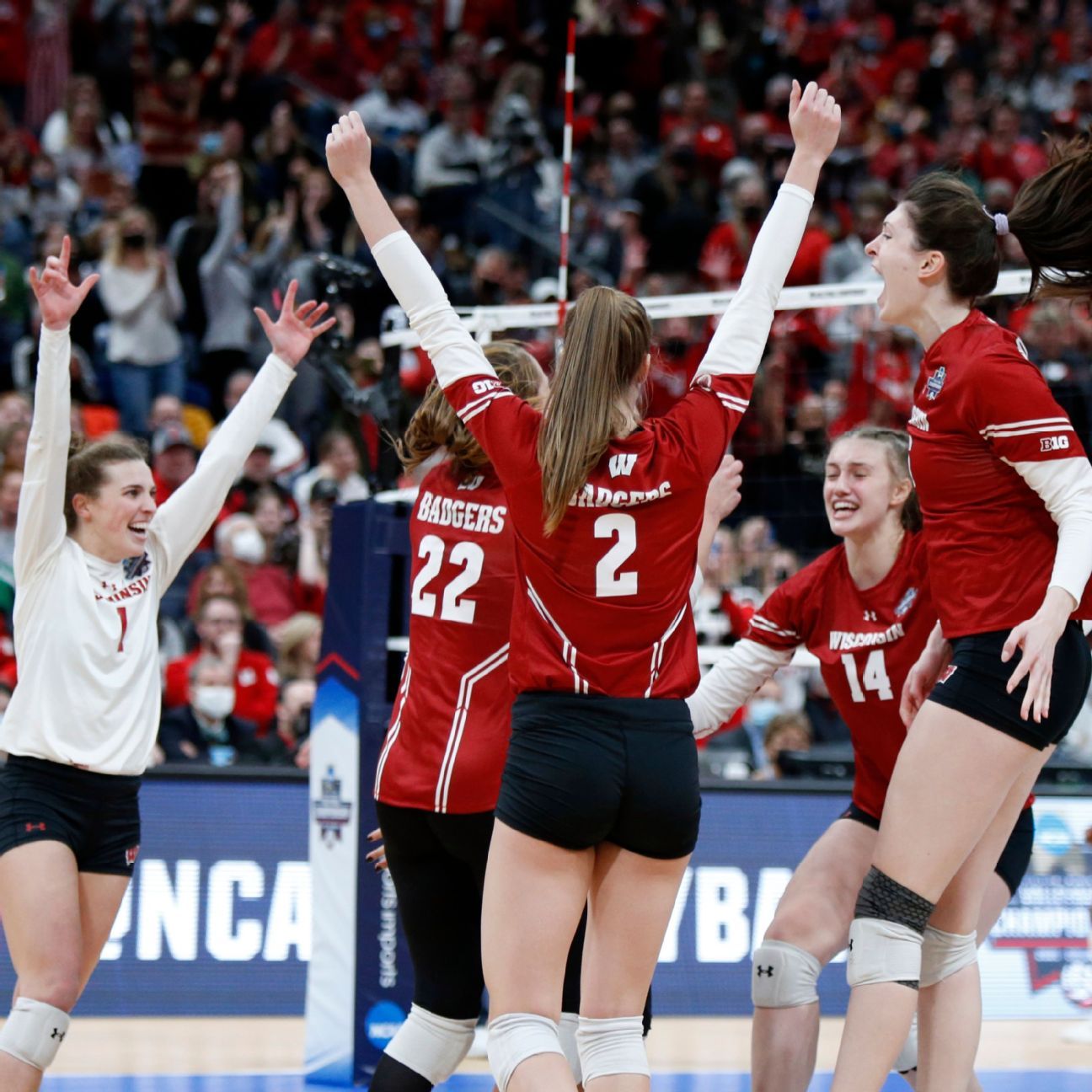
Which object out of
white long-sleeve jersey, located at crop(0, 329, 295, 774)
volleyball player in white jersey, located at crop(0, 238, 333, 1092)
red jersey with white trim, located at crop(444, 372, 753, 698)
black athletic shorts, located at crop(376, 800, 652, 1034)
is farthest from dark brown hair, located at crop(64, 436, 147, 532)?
red jersey with white trim, located at crop(444, 372, 753, 698)

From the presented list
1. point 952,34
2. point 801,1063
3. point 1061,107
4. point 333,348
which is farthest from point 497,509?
point 952,34

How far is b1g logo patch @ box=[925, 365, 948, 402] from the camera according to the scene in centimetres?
369

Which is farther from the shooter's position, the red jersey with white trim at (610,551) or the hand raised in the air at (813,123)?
the hand raised in the air at (813,123)

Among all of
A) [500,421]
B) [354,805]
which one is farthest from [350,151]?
[354,805]

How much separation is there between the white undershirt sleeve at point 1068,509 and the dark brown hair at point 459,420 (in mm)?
1168

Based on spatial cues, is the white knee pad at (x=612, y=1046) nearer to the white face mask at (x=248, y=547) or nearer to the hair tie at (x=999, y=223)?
the hair tie at (x=999, y=223)

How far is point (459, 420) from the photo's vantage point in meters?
3.86

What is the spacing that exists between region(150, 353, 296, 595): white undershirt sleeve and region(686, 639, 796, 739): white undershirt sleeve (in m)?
1.41

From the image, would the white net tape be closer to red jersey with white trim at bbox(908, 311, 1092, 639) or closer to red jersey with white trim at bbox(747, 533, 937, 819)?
red jersey with white trim at bbox(747, 533, 937, 819)

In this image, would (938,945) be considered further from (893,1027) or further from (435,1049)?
(435,1049)

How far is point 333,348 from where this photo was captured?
20.1ft

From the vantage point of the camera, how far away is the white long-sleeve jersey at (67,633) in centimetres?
411

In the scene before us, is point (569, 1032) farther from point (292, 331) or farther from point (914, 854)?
point (292, 331)

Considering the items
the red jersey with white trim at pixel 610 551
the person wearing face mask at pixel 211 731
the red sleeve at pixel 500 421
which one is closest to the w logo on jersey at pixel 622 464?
the red jersey with white trim at pixel 610 551
